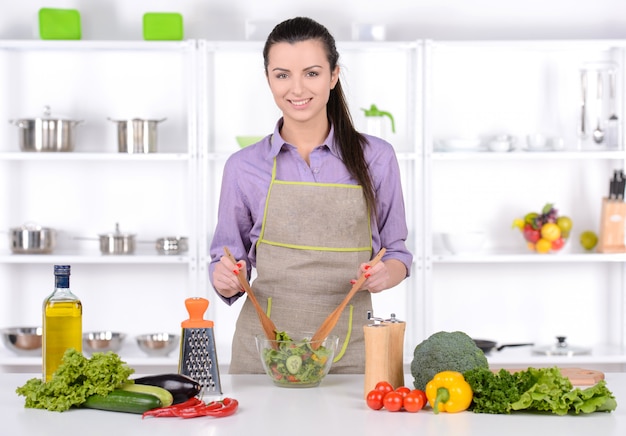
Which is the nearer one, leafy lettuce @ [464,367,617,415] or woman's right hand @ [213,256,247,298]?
leafy lettuce @ [464,367,617,415]

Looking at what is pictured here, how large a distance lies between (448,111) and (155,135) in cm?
137

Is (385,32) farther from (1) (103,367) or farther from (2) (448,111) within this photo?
(1) (103,367)

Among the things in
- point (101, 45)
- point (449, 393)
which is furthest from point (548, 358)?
point (449, 393)

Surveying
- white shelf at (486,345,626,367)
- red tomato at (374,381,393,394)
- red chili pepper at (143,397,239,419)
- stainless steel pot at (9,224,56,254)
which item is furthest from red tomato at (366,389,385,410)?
stainless steel pot at (9,224,56,254)

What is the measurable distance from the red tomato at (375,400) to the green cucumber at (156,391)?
0.36m

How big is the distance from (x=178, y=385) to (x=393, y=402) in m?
0.40

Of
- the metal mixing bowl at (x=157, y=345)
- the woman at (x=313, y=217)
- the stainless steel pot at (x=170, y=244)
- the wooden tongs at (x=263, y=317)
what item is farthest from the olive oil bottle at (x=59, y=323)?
the stainless steel pot at (x=170, y=244)

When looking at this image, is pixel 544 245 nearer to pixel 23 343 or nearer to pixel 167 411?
pixel 23 343

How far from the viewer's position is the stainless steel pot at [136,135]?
417cm

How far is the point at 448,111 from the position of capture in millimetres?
4535

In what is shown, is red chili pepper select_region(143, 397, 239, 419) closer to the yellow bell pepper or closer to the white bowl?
the yellow bell pepper

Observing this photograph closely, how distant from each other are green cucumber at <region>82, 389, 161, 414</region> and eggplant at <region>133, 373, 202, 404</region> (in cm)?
5

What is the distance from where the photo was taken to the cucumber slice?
6.31 ft

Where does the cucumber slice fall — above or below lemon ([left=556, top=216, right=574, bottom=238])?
below
